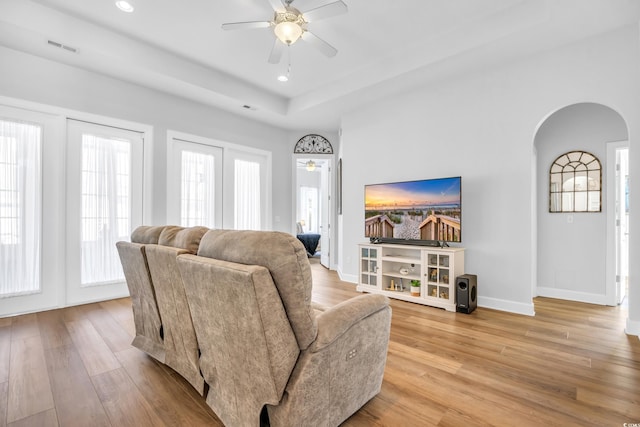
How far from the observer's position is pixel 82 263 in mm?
3844

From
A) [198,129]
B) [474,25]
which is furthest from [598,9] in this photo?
[198,129]

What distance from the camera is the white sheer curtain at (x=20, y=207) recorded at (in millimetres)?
3314

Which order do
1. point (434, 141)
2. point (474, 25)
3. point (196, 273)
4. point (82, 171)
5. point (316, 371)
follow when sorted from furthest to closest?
point (434, 141), point (82, 171), point (474, 25), point (196, 273), point (316, 371)

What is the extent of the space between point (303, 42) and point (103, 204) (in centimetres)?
332

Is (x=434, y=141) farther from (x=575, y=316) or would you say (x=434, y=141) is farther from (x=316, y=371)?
(x=316, y=371)

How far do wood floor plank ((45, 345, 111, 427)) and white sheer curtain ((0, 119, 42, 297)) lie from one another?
1.54m

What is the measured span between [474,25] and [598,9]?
1020mm

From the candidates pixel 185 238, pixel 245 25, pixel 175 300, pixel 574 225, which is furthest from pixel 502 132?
pixel 175 300

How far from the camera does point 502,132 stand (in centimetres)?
362

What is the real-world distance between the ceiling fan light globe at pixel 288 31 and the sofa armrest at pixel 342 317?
2.47 meters

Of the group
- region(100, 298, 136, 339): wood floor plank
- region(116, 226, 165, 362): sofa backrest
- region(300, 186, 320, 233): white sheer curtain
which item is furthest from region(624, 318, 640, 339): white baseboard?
region(300, 186, 320, 233): white sheer curtain

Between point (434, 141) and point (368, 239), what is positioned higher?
point (434, 141)

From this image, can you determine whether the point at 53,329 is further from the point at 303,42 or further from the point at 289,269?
the point at 303,42

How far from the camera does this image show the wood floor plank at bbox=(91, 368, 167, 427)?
1.62 metres
